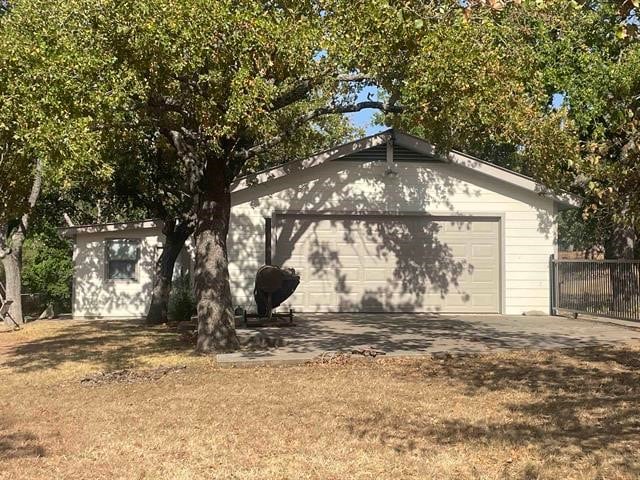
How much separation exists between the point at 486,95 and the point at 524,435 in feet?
17.0

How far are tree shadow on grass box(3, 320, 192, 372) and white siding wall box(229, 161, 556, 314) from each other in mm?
3650

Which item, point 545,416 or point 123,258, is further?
point 123,258

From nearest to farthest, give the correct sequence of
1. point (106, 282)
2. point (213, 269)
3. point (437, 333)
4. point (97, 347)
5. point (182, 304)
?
point (213, 269) → point (97, 347) → point (437, 333) → point (182, 304) → point (106, 282)

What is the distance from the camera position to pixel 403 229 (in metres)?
17.1

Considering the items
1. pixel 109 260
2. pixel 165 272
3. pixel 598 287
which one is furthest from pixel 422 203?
pixel 109 260

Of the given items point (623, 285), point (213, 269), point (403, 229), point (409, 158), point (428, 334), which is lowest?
point (428, 334)

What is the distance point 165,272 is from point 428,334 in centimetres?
678

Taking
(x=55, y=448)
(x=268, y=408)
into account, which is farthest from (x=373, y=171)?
(x=55, y=448)

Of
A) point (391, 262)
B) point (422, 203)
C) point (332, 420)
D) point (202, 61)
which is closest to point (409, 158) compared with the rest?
point (422, 203)

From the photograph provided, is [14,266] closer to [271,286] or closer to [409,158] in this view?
[271,286]

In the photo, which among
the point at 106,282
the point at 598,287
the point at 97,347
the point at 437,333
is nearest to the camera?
the point at 97,347

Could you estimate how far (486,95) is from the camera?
9.29m

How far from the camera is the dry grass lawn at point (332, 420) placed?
499cm

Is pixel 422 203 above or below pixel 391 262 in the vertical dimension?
above
